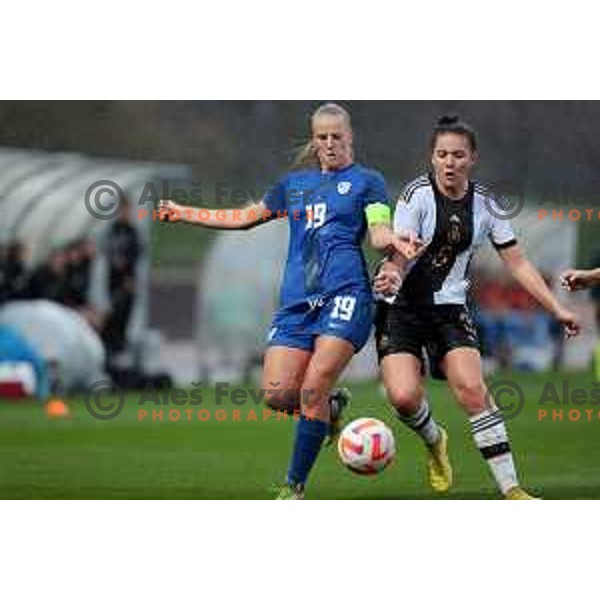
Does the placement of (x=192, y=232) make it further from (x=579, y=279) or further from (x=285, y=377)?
(x=579, y=279)

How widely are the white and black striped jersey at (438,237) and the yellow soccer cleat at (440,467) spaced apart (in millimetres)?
767

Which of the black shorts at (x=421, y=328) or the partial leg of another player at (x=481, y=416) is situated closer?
the partial leg of another player at (x=481, y=416)

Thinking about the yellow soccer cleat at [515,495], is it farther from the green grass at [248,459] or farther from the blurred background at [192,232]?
the blurred background at [192,232]

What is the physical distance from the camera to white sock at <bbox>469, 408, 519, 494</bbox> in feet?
25.6

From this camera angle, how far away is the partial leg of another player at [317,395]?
7.81 metres

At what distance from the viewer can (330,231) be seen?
797cm

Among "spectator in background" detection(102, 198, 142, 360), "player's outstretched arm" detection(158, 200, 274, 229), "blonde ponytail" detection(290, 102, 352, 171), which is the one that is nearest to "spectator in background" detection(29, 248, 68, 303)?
"spectator in background" detection(102, 198, 142, 360)

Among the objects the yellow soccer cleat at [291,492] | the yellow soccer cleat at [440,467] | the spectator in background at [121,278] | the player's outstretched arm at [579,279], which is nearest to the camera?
the player's outstretched arm at [579,279]

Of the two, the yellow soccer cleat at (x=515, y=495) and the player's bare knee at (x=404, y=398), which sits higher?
the player's bare knee at (x=404, y=398)

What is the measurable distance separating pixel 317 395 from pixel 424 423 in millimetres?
610

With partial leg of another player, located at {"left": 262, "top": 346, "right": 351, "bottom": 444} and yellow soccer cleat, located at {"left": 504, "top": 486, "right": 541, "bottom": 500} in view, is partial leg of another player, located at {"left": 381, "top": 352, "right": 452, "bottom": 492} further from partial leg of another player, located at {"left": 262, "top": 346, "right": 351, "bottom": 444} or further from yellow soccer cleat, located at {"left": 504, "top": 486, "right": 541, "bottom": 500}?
yellow soccer cleat, located at {"left": 504, "top": 486, "right": 541, "bottom": 500}

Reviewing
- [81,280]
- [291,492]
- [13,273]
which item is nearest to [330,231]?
[291,492]

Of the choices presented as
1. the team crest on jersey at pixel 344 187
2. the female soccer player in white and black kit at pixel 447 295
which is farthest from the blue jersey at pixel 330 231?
the female soccer player in white and black kit at pixel 447 295

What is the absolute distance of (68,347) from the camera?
10992mm
